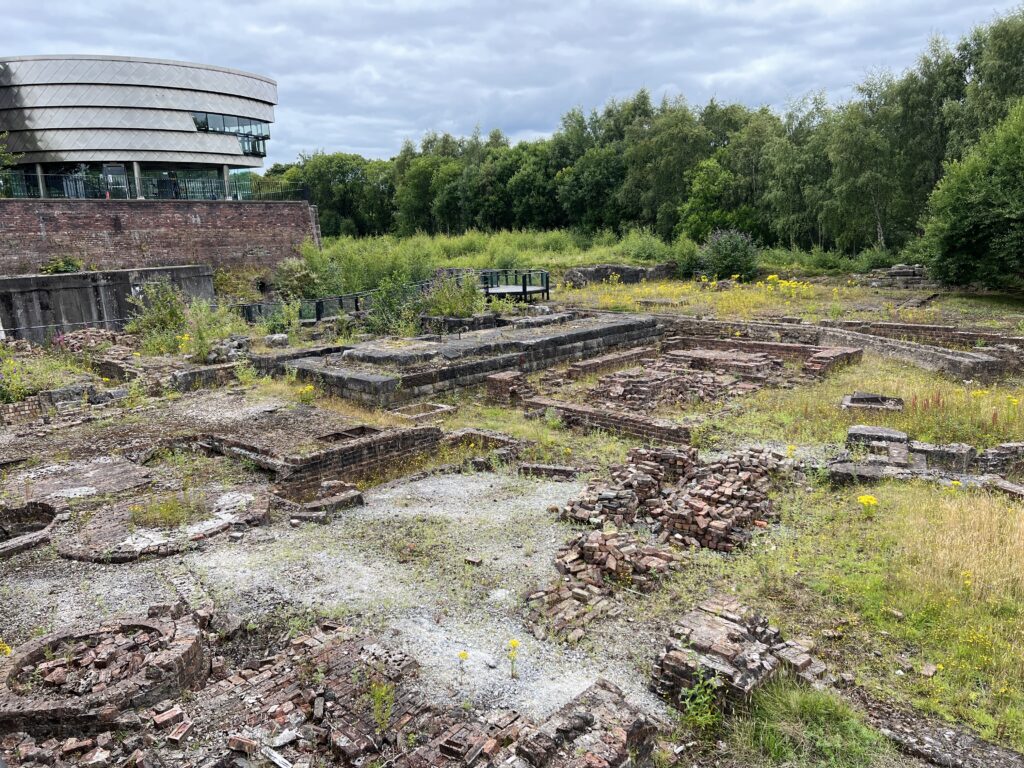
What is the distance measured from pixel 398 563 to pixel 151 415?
6.45 m

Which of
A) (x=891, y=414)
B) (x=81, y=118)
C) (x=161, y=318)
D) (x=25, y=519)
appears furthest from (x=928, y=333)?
(x=81, y=118)

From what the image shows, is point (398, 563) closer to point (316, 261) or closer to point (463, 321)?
point (463, 321)

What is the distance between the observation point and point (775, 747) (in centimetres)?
351

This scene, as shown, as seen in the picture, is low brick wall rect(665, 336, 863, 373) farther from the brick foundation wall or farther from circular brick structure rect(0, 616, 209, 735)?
the brick foundation wall

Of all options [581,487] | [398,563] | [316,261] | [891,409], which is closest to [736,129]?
[316,261]

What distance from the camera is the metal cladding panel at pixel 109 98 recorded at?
1131 inches

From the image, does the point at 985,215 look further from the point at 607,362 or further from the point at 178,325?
the point at 178,325

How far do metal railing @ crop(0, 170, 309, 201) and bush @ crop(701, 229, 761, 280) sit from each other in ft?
56.2

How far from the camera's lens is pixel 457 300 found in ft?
50.7

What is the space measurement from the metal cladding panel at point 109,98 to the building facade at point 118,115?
0.04 metres

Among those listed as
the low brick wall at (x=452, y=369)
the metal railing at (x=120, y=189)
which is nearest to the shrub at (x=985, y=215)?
the low brick wall at (x=452, y=369)

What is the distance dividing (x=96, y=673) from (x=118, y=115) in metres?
33.1

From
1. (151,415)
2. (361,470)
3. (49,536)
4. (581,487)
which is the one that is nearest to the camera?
(49,536)

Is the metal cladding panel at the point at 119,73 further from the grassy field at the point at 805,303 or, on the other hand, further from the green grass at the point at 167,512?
the green grass at the point at 167,512
